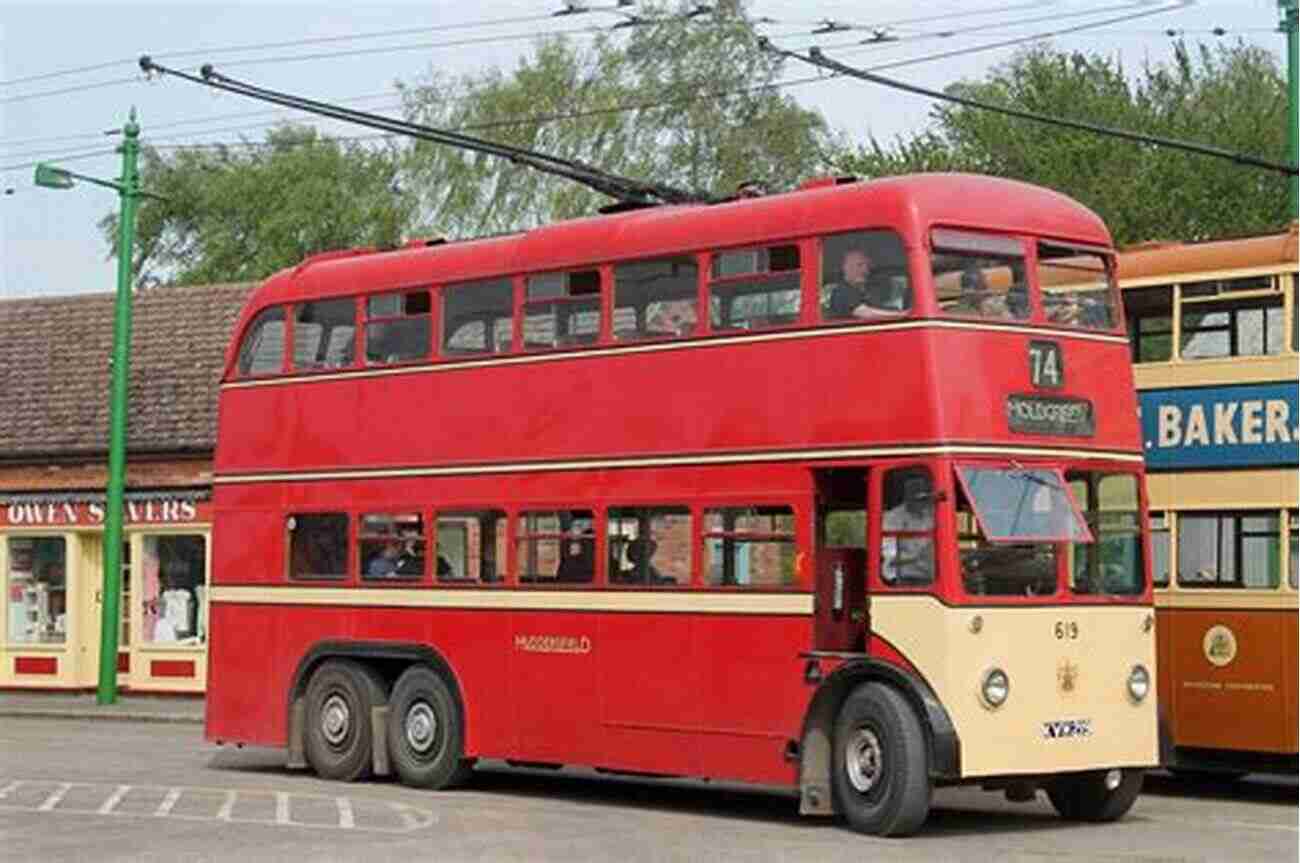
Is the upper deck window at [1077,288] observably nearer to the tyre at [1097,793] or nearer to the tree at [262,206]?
the tyre at [1097,793]

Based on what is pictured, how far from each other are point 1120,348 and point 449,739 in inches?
265

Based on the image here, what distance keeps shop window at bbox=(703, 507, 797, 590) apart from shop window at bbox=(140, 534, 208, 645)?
64.3 ft

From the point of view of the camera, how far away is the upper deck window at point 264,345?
85.9 feet

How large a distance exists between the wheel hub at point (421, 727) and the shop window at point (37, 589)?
1826 centimetres

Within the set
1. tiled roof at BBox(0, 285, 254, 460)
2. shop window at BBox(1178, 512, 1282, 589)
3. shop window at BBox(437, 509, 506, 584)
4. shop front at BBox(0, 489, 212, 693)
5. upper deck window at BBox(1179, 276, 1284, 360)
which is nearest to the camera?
shop window at BBox(1178, 512, 1282, 589)

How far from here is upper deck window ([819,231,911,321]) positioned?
20.0 metres

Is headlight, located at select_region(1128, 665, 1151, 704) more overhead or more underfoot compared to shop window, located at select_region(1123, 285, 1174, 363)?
more underfoot

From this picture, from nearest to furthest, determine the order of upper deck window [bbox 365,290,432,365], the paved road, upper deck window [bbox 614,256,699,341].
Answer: the paved road, upper deck window [bbox 614,256,699,341], upper deck window [bbox 365,290,432,365]

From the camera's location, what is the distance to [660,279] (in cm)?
2208

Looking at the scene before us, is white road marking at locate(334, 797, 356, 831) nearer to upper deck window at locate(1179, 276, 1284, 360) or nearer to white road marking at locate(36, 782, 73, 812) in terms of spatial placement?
white road marking at locate(36, 782, 73, 812)

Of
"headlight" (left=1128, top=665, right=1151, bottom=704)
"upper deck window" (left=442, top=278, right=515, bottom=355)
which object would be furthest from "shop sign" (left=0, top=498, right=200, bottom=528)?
"headlight" (left=1128, top=665, right=1151, bottom=704)

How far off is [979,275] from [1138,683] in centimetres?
314

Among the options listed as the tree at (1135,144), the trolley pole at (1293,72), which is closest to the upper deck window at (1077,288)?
the trolley pole at (1293,72)

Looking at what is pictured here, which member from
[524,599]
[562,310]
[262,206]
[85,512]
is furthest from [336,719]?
[262,206]
